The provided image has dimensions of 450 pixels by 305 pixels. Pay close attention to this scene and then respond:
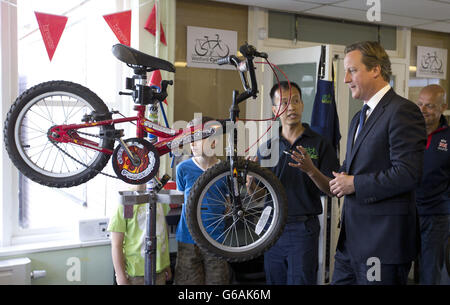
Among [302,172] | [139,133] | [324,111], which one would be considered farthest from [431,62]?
[139,133]

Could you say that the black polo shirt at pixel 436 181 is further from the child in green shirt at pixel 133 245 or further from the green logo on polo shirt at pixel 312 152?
the child in green shirt at pixel 133 245

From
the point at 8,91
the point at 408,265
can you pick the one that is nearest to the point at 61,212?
the point at 8,91

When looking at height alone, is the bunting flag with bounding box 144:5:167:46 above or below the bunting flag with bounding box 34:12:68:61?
above

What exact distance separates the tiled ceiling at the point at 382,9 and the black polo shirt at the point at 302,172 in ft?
6.54

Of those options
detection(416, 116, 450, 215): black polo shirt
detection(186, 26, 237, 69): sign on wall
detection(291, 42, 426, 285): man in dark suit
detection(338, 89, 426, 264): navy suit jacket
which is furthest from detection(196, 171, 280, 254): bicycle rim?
detection(186, 26, 237, 69): sign on wall

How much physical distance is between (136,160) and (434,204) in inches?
84.8

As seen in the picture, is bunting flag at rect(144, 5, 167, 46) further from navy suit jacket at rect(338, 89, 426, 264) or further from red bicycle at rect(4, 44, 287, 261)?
navy suit jacket at rect(338, 89, 426, 264)

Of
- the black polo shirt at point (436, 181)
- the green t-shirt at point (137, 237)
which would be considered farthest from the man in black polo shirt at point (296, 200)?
the black polo shirt at point (436, 181)

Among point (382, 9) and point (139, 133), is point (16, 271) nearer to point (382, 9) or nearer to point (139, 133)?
point (139, 133)

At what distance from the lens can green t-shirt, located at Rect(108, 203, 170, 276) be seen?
2252 millimetres

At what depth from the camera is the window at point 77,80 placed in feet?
10.7

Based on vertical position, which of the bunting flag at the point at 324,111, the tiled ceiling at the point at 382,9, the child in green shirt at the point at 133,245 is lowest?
the child in green shirt at the point at 133,245
